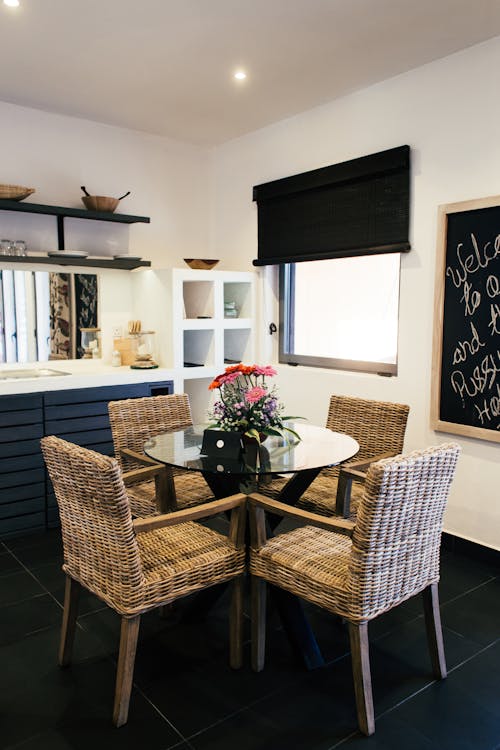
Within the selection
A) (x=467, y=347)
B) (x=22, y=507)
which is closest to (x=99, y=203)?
(x=22, y=507)

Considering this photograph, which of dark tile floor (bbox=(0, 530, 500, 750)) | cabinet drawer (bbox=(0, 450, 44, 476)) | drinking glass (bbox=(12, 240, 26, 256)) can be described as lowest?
dark tile floor (bbox=(0, 530, 500, 750))

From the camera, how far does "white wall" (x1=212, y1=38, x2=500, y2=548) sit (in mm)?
3086

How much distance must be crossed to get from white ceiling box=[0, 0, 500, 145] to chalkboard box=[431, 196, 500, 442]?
0.88 metres

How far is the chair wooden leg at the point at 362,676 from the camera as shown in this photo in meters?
1.88

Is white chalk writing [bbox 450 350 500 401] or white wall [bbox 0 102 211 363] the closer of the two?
white chalk writing [bbox 450 350 500 401]

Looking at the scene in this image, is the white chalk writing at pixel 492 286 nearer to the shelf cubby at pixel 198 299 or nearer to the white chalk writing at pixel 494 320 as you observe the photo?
the white chalk writing at pixel 494 320

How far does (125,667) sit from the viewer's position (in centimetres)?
191

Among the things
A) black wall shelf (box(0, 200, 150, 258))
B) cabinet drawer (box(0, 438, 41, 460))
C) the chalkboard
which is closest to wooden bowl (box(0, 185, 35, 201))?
black wall shelf (box(0, 200, 150, 258))

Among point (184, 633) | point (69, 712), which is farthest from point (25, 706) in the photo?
point (184, 633)

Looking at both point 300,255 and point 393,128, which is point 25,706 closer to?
point 300,255

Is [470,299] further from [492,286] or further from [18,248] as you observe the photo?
[18,248]

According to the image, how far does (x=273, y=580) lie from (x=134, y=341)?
2692 millimetres

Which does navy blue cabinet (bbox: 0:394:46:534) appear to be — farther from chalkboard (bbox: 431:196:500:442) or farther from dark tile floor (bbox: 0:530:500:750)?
chalkboard (bbox: 431:196:500:442)

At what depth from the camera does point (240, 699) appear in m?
2.08
